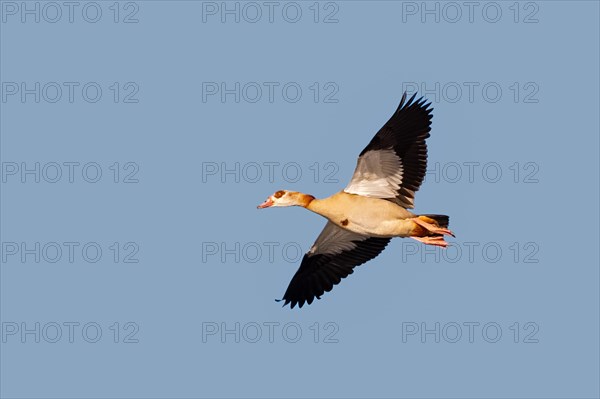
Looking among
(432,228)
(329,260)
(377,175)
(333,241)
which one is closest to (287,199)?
(377,175)

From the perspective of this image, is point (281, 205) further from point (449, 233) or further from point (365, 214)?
point (449, 233)

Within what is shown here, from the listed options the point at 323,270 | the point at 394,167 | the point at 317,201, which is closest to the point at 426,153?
the point at 394,167

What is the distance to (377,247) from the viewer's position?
21453 millimetres

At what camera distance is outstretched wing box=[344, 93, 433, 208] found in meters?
19.7

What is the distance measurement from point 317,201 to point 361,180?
2.44 feet

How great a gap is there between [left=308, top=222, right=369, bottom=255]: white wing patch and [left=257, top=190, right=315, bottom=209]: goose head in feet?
3.76

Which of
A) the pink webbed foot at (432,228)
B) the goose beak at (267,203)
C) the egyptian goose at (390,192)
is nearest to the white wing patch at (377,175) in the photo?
the egyptian goose at (390,192)

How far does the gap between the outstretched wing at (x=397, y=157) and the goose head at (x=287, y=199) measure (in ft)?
2.10

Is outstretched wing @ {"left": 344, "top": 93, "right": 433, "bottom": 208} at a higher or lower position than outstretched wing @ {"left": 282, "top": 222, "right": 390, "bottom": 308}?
higher

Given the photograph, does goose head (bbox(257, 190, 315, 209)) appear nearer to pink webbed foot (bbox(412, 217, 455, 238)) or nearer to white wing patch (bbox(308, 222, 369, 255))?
white wing patch (bbox(308, 222, 369, 255))

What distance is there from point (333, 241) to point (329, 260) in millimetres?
413

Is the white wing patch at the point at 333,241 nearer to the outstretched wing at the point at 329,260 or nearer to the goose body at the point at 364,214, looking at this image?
the outstretched wing at the point at 329,260

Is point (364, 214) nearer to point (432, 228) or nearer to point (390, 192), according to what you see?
point (390, 192)

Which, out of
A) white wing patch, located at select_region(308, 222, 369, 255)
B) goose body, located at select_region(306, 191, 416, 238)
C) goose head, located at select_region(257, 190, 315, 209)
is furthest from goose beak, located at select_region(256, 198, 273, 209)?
white wing patch, located at select_region(308, 222, 369, 255)
